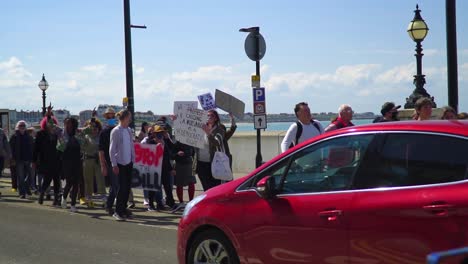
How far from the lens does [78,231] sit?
10508 millimetres

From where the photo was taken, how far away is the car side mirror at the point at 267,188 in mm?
5625

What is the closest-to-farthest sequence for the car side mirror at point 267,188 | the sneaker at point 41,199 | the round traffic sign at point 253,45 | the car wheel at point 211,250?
the car side mirror at point 267,188 < the car wheel at point 211,250 < the sneaker at point 41,199 < the round traffic sign at point 253,45

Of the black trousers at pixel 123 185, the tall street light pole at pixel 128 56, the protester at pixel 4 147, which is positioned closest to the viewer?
the black trousers at pixel 123 185

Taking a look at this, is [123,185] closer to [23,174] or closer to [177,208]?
[177,208]

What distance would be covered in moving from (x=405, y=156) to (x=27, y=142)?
12.7m

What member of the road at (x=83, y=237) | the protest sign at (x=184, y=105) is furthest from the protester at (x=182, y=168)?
the protest sign at (x=184, y=105)

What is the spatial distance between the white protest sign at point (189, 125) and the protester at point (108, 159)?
1271mm

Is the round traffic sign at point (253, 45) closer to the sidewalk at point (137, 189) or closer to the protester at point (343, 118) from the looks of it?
the sidewalk at point (137, 189)

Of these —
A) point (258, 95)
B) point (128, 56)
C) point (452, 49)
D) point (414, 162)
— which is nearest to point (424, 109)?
point (452, 49)

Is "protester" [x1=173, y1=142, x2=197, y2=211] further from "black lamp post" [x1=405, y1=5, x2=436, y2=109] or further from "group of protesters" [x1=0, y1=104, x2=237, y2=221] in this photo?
"black lamp post" [x1=405, y1=5, x2=436, y2=109]

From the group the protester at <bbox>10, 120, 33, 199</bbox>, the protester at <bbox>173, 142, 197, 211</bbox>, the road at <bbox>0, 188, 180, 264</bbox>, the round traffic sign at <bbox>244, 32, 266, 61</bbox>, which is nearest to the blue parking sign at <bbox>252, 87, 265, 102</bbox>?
the round traffic sign at <bbox>244, 32, 266, 61</bbox>

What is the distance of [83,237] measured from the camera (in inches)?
391

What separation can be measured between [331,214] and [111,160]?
681 cm

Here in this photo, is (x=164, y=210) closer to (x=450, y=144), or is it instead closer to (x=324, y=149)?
(x=324, y=149)
